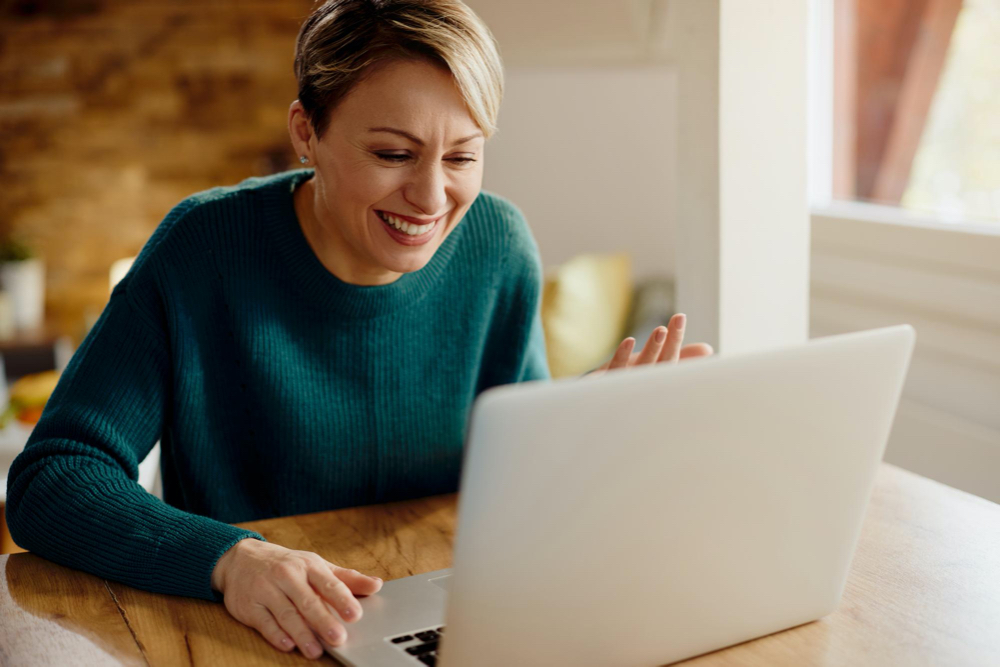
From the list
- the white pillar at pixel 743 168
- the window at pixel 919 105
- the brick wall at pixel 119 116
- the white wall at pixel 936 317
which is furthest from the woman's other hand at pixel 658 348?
the brick wall at pixel 119 116

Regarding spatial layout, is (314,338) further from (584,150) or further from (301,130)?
(584,150)

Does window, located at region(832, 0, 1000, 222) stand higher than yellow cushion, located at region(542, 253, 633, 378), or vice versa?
window, located at region(832, 0, 1000, 222)

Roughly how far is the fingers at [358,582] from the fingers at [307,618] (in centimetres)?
5

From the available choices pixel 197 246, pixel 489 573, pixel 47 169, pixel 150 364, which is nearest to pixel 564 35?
pixel 197 246

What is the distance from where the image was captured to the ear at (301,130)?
1182 mm

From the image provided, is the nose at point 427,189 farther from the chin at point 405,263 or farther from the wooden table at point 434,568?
the wooden table at point 434,568

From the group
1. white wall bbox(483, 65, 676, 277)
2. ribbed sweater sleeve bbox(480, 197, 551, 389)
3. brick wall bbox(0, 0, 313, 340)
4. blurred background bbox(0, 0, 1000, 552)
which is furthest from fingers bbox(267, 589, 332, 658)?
brick wall bbox(0, 0, 313, 340)

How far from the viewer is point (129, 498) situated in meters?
0.98

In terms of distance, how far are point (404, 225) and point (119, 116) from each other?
142 inches

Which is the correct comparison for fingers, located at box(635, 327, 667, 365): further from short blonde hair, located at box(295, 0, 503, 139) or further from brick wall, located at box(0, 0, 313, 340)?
brick wall, located at box(0, 0, 313, 340)

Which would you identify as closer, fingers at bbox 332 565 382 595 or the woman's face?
fingers at bbox 332 565 382 595

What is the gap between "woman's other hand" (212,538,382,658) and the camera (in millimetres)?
797

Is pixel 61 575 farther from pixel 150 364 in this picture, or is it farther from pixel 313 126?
pixel 313 126

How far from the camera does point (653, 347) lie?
1094mm
